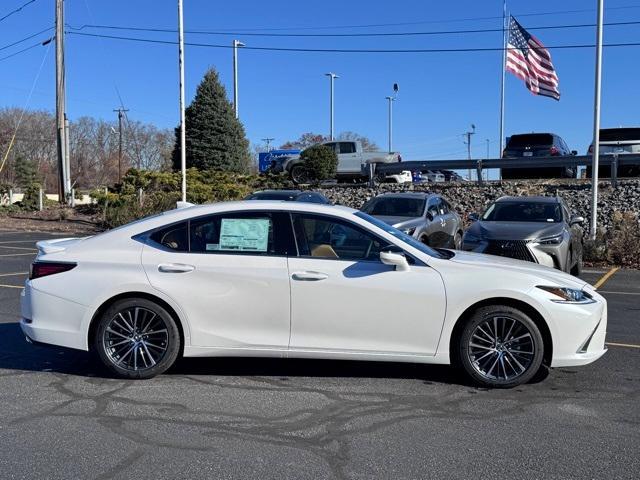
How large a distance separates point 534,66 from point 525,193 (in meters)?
4.05

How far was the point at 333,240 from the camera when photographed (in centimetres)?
584

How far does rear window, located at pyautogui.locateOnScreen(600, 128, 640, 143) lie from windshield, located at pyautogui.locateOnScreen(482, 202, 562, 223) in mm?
10554

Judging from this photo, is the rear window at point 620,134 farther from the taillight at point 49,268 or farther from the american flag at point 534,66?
the taillight at point 49,268

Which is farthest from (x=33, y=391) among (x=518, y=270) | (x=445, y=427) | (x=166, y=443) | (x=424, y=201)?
(x=424, y=201)

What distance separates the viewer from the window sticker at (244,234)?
231 inches

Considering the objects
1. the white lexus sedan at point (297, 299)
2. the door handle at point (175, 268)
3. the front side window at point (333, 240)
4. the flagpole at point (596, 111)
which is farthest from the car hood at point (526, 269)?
the flagpole at point (596, 111)

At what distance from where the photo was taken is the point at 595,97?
16.5 metres

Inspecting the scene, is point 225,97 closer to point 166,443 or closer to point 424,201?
point 424,201

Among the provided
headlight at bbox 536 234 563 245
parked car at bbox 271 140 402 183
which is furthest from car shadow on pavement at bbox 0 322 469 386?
parked car at bbox 271 140 402 183

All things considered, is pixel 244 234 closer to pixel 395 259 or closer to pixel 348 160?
pixel 395 259

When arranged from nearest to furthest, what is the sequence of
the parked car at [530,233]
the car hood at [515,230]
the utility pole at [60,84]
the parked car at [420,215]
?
the parked car at [530,233]
the car hood at [515,230]
the parked car at [420,215]
the utility pole at [60,84]

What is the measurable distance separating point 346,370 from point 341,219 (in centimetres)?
145

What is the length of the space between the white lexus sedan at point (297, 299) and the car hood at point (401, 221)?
7323 mm

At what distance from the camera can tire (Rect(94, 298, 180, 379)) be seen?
229 inches
